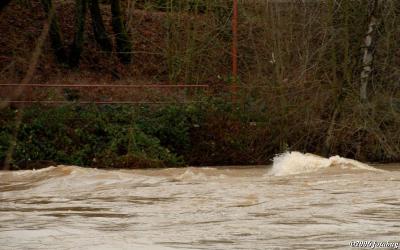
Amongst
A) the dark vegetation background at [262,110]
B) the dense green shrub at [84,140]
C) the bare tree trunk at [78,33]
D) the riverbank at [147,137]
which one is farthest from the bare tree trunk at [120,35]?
the dense green shrub at [84,140]

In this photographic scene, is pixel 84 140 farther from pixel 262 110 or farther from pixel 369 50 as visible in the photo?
pixel 369 50

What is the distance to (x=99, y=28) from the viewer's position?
2998cm

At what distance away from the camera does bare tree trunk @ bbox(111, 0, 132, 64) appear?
29219mm

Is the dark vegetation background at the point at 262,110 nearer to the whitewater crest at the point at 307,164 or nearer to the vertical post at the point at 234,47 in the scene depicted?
the vertical post at the point at 234,47

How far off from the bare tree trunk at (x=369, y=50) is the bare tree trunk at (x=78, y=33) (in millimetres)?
9540

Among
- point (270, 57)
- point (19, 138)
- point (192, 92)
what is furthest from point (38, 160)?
point (270, 57)

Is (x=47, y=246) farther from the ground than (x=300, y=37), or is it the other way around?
(x=300, y=37)

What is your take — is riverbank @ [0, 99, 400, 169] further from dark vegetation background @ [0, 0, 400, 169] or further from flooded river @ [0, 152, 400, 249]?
flooded river @ [0, 152, 400, 249]

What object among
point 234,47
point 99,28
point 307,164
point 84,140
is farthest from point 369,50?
point 99,28

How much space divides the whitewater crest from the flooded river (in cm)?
6

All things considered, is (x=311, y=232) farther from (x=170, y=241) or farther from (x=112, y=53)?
(x=112, y=53)

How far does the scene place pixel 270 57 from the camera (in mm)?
24656

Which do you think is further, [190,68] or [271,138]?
[190,68]

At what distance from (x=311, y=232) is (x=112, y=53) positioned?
19.9 metres
